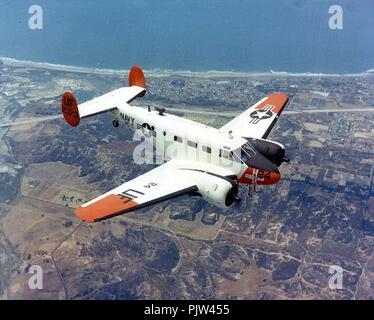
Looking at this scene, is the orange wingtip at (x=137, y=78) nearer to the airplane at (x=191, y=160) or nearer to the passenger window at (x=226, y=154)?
the airplane at (x=191, y=160)

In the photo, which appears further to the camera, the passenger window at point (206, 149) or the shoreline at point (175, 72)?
the shoreline at point (175, 72)

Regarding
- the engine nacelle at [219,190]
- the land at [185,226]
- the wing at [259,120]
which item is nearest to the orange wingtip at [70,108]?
the wing at [259,120]

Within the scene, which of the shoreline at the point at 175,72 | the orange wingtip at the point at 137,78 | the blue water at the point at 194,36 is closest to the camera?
the orange wingtip at the point at 137,78

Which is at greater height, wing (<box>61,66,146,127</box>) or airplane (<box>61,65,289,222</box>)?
wing (<box>61,66,146,127</box>)

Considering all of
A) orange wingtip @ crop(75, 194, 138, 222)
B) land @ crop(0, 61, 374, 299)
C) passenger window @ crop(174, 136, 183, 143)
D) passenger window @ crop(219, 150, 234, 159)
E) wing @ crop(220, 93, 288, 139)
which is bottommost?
land @ crop(0, 61, 374, 299)

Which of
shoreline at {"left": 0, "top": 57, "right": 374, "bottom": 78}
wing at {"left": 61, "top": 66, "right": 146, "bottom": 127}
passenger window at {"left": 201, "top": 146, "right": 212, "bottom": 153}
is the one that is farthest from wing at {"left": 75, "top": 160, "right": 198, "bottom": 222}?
shoreline at {"left": 0, "top": 57, "right": 374, "bottom": 78}

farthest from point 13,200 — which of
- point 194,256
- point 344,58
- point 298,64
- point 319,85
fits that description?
→ point 344,58

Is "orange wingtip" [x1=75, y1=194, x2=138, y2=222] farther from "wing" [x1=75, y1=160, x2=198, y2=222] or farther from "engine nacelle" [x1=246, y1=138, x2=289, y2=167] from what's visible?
"engine nacelle" [x1=246, y1=138, x2=289, y2=167]

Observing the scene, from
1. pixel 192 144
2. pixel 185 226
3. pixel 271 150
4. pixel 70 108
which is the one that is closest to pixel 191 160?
pixel 192 144
